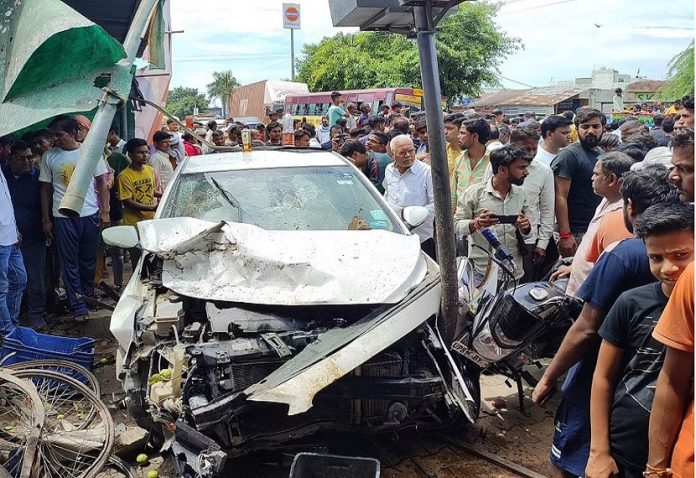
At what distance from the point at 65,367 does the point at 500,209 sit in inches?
129

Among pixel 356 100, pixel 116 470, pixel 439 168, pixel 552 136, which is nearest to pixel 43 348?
pixel 116 470

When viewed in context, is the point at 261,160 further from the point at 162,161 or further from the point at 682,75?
the point at 682,75

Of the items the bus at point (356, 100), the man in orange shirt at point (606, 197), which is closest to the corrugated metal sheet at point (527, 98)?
the bus at point (356, 100)

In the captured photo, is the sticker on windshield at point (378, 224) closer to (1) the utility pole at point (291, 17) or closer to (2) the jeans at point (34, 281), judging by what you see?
(2) the jeans at point (34, 281)

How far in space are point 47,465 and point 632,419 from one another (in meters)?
2.83

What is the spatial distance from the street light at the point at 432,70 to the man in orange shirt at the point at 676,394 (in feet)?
5.21

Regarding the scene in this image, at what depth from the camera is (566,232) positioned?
509 centimetres

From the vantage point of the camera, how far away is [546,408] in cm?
429

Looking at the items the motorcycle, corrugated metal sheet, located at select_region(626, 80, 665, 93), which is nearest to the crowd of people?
the motorcycle

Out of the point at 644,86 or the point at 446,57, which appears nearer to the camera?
the point at 446,57

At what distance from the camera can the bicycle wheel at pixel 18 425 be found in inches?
124

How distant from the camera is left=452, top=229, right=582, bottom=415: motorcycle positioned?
10.1 feet

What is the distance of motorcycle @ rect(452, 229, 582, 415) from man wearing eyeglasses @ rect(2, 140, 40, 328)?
4.04 metres

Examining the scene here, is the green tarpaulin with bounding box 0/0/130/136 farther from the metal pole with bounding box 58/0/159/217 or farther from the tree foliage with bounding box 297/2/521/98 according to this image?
the tree foliage with bounding box 297/2/521/98
